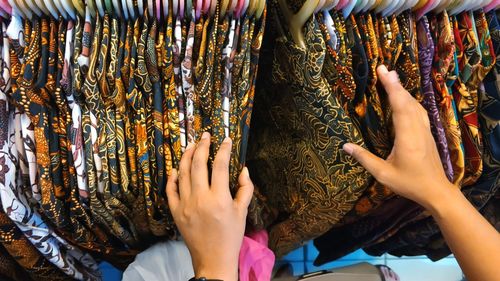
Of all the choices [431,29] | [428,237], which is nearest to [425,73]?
[431,29]

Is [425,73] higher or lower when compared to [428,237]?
higher

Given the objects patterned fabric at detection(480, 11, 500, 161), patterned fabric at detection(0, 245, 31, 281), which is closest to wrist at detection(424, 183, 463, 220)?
patterned fabric at detection(480, 11, 500, 161)

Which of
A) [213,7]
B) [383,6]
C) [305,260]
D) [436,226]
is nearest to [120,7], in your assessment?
[213,7]

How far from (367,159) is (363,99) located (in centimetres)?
8

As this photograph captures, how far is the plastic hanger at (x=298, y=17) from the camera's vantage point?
0.52 metres

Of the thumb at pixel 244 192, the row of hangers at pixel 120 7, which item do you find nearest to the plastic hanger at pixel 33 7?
the row of hangers at pixel 120 7

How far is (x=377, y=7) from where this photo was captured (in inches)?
21.8

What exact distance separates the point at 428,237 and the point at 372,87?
1.10 feet

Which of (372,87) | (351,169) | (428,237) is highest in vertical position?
(372,87)

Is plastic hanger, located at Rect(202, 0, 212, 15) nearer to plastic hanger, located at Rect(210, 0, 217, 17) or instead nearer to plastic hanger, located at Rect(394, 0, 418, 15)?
plastic hanger, located at Rect(210, 0, 217, 17)

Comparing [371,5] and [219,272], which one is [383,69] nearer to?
[371,5]

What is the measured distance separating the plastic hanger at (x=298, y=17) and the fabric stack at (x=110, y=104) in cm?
4

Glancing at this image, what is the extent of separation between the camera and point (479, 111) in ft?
2.06

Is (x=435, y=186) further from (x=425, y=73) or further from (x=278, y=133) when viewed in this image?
(x=278, y=133)
